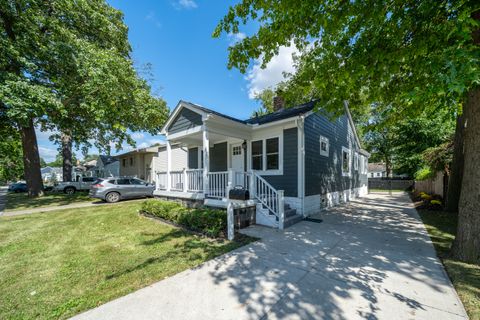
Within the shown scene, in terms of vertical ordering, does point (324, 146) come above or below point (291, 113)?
below

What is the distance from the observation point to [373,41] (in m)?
4.50

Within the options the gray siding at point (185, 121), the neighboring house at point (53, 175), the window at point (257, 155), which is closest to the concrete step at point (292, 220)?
the window at point (257, 155)

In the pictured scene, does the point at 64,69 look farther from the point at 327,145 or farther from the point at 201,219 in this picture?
the point at 327,145

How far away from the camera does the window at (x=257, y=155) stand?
29.6ft

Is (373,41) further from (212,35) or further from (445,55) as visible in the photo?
(212,35)

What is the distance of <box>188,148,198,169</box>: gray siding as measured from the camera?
11.8 metres

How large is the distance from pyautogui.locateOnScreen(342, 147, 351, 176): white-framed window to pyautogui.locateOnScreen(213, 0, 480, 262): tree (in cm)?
671

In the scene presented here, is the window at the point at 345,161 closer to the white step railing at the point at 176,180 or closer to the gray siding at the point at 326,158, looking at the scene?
the gray siding at the point at 326,158

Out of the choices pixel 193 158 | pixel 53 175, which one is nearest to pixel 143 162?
pixel 193 158

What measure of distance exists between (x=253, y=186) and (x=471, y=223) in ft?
16.4

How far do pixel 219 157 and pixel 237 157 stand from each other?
1232 mm

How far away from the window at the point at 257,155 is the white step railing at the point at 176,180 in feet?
10.4

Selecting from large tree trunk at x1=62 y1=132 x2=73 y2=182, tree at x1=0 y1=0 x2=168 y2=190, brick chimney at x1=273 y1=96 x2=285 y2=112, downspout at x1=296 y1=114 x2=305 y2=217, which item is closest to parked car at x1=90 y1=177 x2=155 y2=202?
tree at x1=0 y1=0 x2=168 y2=190

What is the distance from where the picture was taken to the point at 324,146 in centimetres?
992
